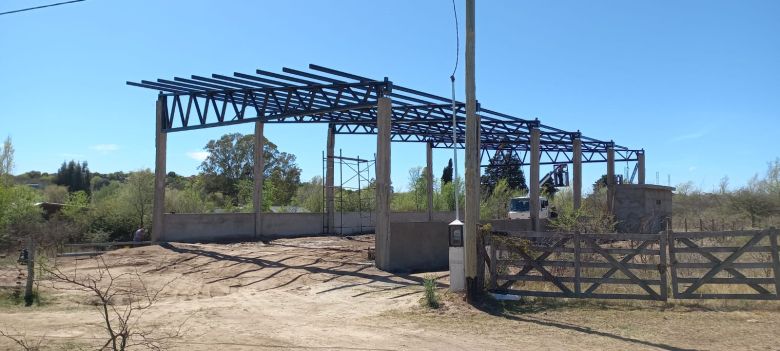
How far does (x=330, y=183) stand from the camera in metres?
30.9

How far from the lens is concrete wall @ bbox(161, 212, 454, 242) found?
82.4ft

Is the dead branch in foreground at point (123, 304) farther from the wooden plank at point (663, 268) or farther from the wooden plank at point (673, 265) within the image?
the wooden plank at point (673, 265)

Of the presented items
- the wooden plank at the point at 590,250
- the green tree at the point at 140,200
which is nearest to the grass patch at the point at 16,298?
the wooden plank at the point at 590,250

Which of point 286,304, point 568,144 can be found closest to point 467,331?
point 286,304

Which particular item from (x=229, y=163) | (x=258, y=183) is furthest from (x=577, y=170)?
(x=229, y=163)

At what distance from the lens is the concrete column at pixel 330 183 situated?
30.9 meters

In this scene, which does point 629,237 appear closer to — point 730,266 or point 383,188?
point 730,266

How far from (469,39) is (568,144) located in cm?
2825

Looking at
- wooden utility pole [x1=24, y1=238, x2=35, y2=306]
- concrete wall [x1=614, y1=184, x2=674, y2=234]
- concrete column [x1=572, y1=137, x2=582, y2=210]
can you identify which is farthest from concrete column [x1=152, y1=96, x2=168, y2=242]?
concrete wall [x1=614, y1=184, x2=674, y2=234]

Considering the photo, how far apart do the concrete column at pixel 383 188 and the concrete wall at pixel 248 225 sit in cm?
373

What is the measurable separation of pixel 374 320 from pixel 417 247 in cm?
819

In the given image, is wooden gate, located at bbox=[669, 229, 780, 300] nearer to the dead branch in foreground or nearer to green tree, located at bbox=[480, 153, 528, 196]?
the dead branch in foreground

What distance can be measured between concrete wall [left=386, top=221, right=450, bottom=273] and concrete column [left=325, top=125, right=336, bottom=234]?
39.2 ft

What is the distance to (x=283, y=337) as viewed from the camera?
934 cm
